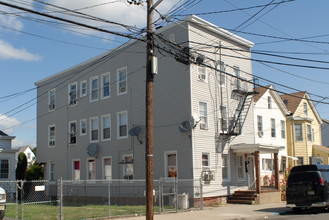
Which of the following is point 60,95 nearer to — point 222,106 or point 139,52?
point 139,52

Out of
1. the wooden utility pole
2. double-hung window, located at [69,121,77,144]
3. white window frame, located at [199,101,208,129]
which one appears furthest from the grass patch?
double-hung window, located at [69,121,77,144]

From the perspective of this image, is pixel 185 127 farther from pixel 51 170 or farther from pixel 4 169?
pixel 4 169

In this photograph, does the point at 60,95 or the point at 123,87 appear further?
the point at 60,95

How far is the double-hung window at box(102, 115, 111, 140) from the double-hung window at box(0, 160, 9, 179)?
26.6 ft

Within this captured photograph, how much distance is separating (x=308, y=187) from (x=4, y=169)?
879 inches

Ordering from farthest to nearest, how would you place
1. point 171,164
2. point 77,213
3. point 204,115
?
point 204,115
point 171,164
point 77,213

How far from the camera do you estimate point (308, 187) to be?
63.2 ft

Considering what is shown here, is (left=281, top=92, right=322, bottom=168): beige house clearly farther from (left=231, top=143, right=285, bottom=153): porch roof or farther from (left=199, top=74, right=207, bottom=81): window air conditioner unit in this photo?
(left=199, top=74, right=207, bottom=81): window air conditioner unit

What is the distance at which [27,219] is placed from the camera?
17141 millimetres

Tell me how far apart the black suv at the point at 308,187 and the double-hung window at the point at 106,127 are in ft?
45.1

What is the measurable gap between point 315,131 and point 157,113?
20.8 meters

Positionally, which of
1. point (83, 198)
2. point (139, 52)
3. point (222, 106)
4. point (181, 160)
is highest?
point (139, 52)

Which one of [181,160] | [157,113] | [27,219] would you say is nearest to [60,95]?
[157,113]

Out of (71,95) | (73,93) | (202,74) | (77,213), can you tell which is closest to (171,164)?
(202,74)
